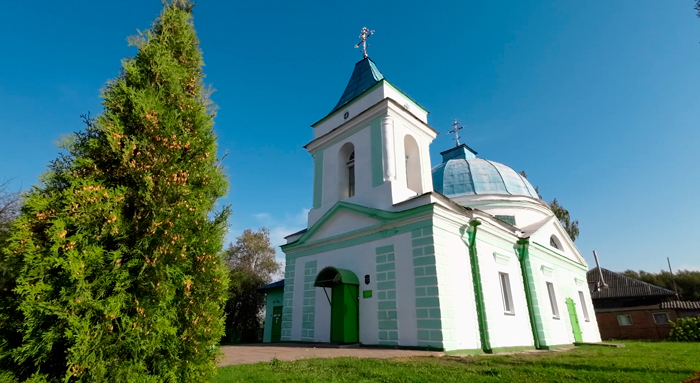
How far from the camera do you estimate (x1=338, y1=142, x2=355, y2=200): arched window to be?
14.8m

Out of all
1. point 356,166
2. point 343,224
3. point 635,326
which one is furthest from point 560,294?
point 635,326

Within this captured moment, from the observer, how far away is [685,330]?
23656 mm

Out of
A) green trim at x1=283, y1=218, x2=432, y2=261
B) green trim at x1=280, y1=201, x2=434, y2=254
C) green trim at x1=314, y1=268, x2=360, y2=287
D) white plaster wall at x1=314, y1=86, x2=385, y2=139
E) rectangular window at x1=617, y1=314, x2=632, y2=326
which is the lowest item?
rectangular window at x1=617, y1=314, x2=632, y2=326

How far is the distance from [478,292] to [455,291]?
51.4 inches

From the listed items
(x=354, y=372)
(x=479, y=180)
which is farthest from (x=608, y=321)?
(x=354, y=372)

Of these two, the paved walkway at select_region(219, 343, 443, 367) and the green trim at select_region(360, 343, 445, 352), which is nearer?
the paved walkway at select_region(219, 343, 443, 367)

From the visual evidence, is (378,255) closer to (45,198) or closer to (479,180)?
(45,198)

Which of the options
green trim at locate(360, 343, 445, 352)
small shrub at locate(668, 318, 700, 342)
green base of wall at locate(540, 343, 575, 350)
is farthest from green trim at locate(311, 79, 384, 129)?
small shrub at locate(668, 318, 700, 342)

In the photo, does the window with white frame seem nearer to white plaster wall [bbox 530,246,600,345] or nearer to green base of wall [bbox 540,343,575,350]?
white plaster wall [bbox 530,246,600,345]

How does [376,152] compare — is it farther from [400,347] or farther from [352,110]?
[400,347]

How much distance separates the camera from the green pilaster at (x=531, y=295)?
44.3 feet

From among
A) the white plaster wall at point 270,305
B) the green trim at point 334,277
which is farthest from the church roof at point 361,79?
the white plaster wall at point 270,305

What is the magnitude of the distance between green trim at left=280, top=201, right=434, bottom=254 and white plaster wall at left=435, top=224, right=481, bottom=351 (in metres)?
0.79

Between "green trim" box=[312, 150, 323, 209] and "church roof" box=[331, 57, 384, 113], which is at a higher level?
"church roof" box=[331, 57, 384, 113]
